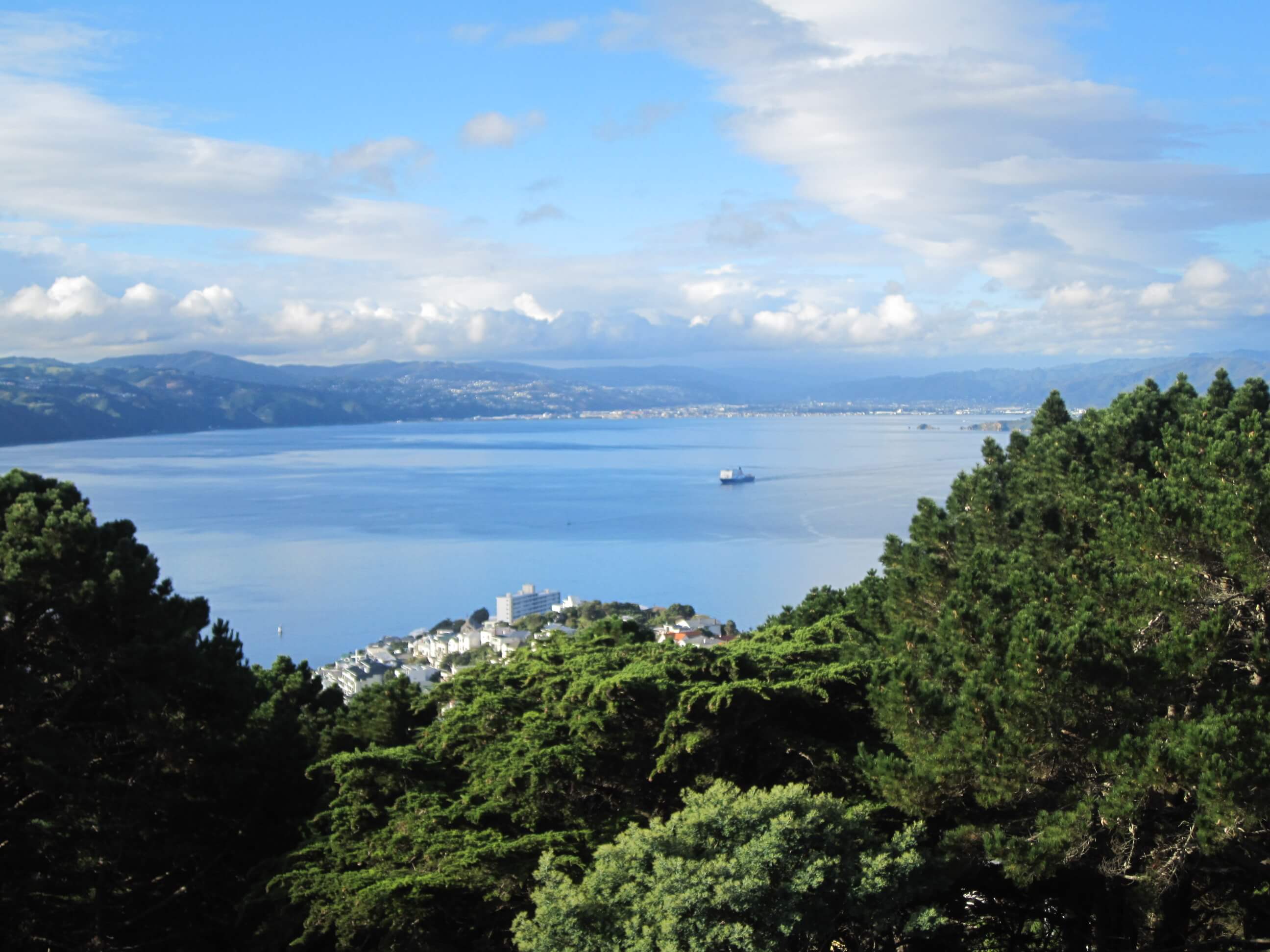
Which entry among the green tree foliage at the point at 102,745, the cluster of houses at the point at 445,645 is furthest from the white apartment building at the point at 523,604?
the green tree foliage at the point at 102,745

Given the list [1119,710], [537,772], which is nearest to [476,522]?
[537,772]

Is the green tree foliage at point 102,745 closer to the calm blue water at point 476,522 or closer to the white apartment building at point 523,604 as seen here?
the calm blue water at point 476,522

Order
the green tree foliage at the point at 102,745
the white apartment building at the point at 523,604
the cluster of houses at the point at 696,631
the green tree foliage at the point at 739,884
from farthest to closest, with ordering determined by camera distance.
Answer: the white apartment building at the point at 523,604 → the cluster of houses at the point at 696,631 → the green tree foliage at the point at 102,745 → the green tree foliage at the point at 739,884

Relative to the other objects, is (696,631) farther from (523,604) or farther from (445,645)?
(523,604)

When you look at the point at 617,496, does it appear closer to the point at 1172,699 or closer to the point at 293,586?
the point at 293,586

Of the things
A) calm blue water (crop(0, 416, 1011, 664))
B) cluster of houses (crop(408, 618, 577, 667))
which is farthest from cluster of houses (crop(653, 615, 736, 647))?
calm blue water (crop(0, 416, 1011, 664))

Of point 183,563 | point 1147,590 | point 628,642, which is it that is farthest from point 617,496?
point 1147,590
